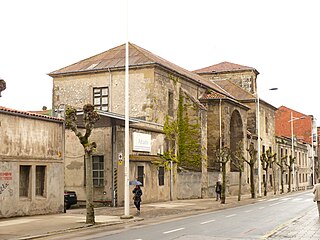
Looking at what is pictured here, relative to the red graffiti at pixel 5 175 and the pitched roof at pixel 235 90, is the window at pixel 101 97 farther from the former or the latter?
the pitched roof at pixel 235 90

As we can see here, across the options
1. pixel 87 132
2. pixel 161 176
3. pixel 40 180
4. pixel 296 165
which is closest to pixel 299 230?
pixel 87 132

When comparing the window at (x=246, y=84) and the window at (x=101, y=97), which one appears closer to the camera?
the window at (x=101, y=97)

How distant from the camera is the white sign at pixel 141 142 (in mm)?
32594

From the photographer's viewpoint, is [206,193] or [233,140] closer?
[206,193]

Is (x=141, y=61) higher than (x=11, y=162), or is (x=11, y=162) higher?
(x=141, y=61)

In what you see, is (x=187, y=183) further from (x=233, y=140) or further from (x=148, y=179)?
(x=233, y=140)

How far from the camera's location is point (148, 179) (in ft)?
112

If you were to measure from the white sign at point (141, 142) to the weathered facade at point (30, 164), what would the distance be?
7508mm

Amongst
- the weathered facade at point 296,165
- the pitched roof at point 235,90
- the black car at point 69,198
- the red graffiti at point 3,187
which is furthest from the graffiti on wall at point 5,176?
the weathered facade at point 296,165

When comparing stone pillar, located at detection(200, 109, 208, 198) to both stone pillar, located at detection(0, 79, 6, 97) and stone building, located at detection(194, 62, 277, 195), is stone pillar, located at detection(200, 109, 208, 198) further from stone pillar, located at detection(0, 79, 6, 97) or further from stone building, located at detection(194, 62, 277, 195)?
stone pillar, located at detection(0, 79, 6, 97)

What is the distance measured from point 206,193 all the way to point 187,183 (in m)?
3.84

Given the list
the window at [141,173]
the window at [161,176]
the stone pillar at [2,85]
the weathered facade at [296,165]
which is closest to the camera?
the stone pillar at [2,85]

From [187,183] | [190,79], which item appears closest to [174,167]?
[187,183]

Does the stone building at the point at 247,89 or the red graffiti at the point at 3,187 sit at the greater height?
the stone building at the point at 247,89
